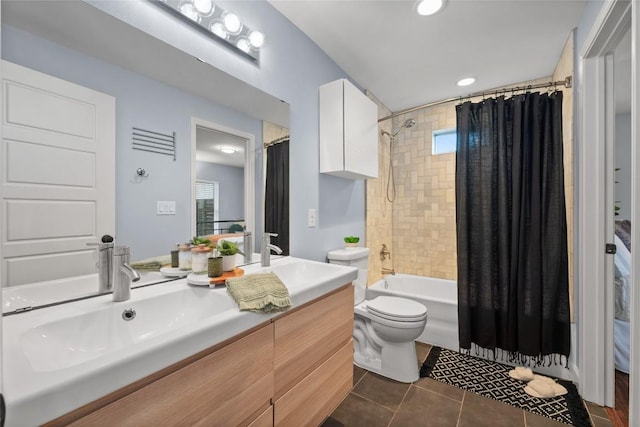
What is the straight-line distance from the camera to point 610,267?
1612mm

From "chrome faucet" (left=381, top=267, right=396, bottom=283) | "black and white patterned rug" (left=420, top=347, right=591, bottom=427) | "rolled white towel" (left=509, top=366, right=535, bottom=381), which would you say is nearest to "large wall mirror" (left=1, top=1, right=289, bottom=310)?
"black and white patterned rug" (left=420, top=347, right=591, bottom=427)

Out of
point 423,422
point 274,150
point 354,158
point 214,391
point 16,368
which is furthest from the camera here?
point 354,158

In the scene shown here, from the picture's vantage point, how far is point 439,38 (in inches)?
78.4

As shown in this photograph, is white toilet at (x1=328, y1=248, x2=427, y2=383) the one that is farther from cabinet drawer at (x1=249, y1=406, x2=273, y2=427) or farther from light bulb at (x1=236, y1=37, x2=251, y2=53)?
light bulb at (x1=236, y1=37, x2=251, y2=53)

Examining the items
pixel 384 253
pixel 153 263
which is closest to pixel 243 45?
pixel 153 263

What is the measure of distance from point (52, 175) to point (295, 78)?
4.82ft

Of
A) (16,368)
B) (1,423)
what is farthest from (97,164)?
(1,423)

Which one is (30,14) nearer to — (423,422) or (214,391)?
(214,391)

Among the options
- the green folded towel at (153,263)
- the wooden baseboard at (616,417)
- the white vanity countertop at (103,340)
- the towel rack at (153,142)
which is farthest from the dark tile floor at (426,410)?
the towel rack at (153,142)

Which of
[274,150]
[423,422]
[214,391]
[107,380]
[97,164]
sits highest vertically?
[274,150]

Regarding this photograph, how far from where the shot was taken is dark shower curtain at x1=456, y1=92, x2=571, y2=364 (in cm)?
199

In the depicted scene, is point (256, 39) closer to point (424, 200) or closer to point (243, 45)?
point (243, 45)

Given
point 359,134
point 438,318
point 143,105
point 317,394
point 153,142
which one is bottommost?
point 438,318

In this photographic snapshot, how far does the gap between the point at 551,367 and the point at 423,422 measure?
118 cm
